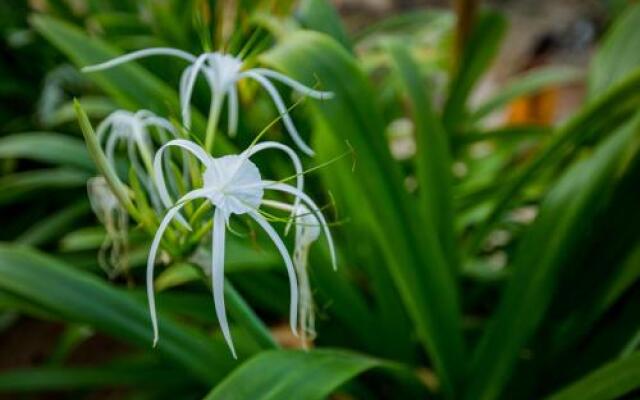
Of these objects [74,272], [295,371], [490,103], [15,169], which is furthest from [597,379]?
[15,169]

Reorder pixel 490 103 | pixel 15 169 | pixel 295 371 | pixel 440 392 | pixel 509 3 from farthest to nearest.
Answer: pixel 509 3 → pixel 15 169 → pixel 490 103 → pixel 440 392 → pixel 295 371

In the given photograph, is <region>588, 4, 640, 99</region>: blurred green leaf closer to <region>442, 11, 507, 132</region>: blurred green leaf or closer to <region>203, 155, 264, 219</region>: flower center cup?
<region>442, 11, 507, 132</region>: blurred green leaf

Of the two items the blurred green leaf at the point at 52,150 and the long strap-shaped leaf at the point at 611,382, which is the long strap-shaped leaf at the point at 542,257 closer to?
the long strap-shaped leaf at the point at 611,382

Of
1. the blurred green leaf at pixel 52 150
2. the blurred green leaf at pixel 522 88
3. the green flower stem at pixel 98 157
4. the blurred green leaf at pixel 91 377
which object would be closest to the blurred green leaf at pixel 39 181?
the blurred green leaf at pixel 52 150

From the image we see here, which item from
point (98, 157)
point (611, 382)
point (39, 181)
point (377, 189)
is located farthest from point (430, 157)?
point (39, 181)

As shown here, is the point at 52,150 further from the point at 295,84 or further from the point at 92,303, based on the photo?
the point at 295,84

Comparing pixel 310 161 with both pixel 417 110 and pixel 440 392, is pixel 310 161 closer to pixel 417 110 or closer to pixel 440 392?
pixel 417 110
